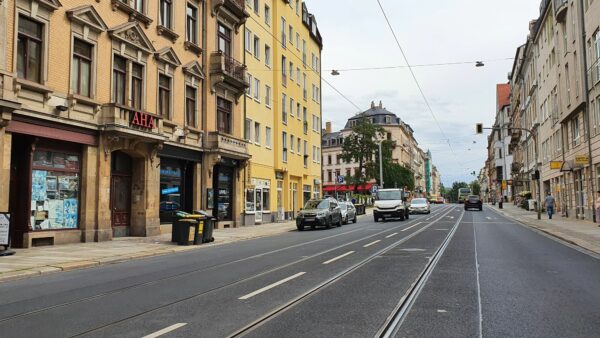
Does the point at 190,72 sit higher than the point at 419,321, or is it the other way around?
the point at 190,72

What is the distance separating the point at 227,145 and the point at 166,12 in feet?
25.9

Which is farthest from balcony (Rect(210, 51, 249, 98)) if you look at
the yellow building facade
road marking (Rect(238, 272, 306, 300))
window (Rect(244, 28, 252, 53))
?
road marking (Rect(238, 272, 306, 300))

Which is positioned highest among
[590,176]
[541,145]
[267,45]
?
[267,45]

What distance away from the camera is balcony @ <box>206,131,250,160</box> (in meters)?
27.0

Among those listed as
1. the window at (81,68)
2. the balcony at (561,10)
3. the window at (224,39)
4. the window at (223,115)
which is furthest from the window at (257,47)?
the balcony at (561,10)

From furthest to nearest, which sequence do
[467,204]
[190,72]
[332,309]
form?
[467,204] → [190,72] → [332,309]

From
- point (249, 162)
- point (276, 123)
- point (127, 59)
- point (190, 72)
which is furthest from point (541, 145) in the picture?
point (127, 59)

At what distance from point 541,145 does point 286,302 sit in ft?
161

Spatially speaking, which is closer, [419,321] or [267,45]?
[419,321]

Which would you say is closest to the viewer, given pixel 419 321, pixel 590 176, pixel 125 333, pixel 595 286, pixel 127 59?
pixel 125 333

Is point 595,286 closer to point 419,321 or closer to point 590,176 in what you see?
point 419,321

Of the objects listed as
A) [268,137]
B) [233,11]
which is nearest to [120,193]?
[233,11]

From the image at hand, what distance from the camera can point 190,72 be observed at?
25688mm

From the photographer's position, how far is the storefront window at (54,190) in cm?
1667
